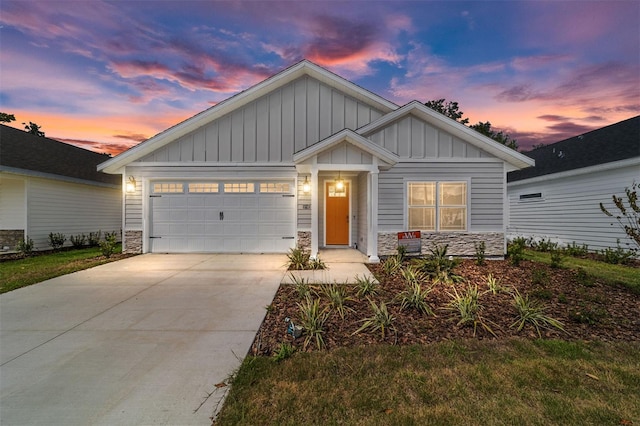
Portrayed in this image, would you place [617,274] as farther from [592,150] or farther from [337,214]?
[337,214]

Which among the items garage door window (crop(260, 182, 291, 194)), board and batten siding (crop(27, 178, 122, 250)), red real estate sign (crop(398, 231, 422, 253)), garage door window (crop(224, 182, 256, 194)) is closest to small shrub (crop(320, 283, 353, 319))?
red real estate sign (crop(398, 231, 422, 253))

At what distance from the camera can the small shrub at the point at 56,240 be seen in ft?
35.0

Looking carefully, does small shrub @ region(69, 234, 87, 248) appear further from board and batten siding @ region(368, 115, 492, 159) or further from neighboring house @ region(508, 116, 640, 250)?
neighboring house @ region(508, 116, 640, 250)

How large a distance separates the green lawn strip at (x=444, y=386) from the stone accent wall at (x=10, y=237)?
12.8 metres

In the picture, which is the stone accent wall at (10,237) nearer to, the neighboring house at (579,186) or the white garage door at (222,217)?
the white garage door at (222,217)

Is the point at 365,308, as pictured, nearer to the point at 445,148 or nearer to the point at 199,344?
the point at 199,344

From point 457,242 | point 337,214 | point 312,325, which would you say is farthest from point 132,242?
point 457,242

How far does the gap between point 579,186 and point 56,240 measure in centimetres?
2115

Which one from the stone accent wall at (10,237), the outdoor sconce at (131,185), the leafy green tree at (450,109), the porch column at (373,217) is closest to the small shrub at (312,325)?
the porch column at (373,217)

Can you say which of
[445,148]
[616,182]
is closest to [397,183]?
[445,148]

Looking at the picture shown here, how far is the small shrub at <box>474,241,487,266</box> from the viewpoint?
7.51 meters

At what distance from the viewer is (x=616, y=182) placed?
9.36m

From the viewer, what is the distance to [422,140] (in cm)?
859

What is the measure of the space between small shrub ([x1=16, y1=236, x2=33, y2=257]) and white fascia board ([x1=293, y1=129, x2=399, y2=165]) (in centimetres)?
1045
